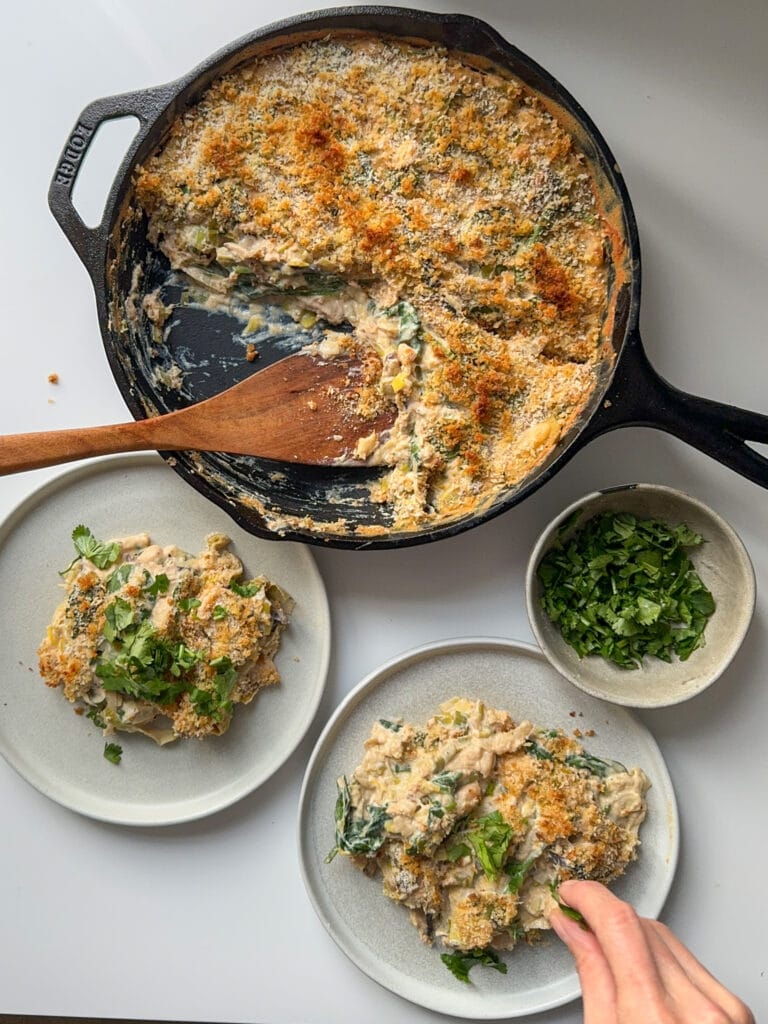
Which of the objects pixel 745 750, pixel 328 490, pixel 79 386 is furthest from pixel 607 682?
pixel 79 386

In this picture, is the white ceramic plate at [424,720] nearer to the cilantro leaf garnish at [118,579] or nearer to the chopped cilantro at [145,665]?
the chopped cilantro at [145,665]

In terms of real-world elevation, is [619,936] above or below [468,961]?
above

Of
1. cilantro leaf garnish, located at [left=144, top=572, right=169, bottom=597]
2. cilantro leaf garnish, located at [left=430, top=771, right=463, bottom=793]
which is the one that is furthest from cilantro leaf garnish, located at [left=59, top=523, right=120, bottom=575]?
cilantro leaf garnish, located at [left=430, top=771, right=463, bottom=793]

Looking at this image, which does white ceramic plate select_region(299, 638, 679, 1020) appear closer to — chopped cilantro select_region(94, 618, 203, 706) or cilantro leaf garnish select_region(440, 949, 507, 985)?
cilantro leaf garnish select_region(440, 949, 507, 985)

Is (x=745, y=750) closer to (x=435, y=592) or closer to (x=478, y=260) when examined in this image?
(x=435, y=592)

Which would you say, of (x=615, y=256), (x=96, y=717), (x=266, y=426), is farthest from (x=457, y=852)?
(x=615, y=256)

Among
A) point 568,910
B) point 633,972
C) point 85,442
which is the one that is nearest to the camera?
point 633,972

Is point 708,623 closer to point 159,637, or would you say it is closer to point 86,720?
point 159,637
